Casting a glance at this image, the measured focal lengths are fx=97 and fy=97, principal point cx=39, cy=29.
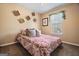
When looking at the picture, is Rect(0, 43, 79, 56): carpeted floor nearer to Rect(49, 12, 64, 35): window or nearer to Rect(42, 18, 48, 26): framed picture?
Rect(49, 12, 64, 35): window

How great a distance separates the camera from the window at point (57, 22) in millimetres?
1562

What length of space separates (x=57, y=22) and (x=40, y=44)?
44 cm

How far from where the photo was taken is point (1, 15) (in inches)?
61.2

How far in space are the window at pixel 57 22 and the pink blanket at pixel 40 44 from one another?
113 mm

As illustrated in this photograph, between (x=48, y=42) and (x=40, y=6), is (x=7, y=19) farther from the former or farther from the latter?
(x=48, y=42)

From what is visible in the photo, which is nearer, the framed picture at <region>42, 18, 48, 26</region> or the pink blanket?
the pink blanket

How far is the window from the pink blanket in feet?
0.37

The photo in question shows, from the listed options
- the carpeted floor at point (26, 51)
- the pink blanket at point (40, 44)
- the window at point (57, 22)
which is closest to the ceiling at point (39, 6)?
the window at point (57, 22)

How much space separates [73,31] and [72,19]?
193mm

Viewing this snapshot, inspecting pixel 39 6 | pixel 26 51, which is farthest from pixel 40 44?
pixel 39 6

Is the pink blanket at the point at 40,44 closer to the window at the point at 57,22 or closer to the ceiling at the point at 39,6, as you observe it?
the window at the point at 57,22

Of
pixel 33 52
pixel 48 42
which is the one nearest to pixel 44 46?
pixel 48 42

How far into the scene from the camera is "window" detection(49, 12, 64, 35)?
1.56 metres

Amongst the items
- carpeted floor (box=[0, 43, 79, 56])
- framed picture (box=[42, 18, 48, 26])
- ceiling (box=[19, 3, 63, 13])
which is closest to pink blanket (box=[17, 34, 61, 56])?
carpeted floor (box=[0, 43, 79, 56])
